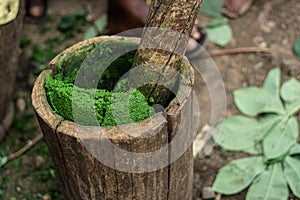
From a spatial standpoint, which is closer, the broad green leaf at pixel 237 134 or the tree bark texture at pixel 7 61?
the tree bark texture at pixel 7 61

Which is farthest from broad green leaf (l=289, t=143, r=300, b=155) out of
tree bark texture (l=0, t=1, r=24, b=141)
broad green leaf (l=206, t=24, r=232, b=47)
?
tree bark texture (l=0, t=1, r=24, b=141)

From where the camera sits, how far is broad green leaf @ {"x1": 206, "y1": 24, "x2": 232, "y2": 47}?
323 cm

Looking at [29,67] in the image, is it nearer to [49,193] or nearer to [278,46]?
[49,193]

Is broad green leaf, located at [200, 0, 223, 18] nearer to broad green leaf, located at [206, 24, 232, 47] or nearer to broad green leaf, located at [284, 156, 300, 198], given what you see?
broad green leaf, located at [206, 24, 232, 47]

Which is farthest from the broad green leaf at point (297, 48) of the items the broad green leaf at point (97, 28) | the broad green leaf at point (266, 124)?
the broad green leaf at point (97, 28)

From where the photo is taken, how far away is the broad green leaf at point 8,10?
219 cm

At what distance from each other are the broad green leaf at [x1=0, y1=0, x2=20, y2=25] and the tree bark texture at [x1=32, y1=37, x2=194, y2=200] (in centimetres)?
42

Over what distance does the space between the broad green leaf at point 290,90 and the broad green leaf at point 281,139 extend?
0.54ft

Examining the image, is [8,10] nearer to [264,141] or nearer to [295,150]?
[264,141]

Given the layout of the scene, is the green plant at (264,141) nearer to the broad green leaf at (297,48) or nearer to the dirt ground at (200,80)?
the dirt ground at (200,80)

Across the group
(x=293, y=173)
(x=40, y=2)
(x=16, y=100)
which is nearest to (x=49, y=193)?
(x=16, y=100)

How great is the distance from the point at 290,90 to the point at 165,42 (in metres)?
1.26

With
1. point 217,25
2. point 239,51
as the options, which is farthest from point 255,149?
point 217,25

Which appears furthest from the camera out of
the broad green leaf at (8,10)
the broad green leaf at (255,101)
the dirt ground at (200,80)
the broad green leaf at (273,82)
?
the broad green leaf at (273,82)
